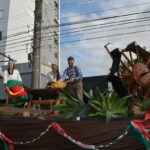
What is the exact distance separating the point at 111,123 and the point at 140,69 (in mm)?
811

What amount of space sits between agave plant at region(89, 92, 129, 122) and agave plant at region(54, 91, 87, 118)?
0.17 metres

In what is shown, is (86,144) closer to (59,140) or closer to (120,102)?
(59,140)

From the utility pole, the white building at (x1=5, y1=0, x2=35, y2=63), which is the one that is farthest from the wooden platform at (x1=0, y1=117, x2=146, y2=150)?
the white building at (x1=5, y1=0, x2=35, y2=63)

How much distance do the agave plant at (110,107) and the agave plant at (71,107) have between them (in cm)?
17

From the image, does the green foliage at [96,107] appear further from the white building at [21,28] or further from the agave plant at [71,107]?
the white building at [21,28]

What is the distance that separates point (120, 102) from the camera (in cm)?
245

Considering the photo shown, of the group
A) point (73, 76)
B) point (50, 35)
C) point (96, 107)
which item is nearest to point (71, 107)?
point (96, 107)

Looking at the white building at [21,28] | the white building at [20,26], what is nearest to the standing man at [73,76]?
the white building at [21,28]

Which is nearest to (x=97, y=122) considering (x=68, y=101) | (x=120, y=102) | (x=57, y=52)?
(x=120, y=102)

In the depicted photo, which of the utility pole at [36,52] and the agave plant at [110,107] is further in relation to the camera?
the utility pole at [36,52]

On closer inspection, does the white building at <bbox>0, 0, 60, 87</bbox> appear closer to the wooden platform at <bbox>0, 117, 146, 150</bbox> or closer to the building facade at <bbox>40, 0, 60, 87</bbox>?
the building facade at <bbox>40, 0, 60, 87</bbox>

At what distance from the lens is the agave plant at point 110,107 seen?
2.41 meters

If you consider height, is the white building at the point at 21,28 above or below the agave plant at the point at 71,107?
above

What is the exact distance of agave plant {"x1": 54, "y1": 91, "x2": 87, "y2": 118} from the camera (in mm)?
2641
